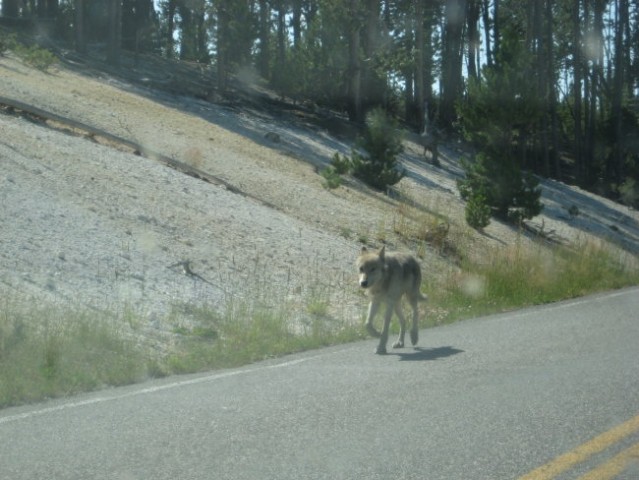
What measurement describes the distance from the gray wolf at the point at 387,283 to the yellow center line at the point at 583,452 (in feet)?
13.9

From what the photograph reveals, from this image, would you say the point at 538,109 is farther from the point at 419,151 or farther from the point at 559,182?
the point at 559,182

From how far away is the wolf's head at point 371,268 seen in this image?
1173 cm

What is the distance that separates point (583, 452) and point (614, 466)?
0.32 m

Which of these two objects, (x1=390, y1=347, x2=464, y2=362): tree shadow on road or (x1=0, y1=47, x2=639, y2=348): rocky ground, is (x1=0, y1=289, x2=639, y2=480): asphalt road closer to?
(x1=390, y1=347, x2=464, y2=362): tree shadow on road

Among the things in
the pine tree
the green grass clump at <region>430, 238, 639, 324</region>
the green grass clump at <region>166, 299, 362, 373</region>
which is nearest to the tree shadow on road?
the green grass clump at <region>166, 299, 362, 373</region>

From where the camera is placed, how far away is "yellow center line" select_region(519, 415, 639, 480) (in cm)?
671

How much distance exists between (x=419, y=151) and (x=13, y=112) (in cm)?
2180

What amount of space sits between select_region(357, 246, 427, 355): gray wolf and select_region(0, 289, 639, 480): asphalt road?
19.6 inches

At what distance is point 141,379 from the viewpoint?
412 inches

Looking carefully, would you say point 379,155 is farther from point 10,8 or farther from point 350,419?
point 10,8

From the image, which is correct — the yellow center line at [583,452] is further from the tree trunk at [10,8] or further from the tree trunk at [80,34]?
the tree trunk at [10,8]

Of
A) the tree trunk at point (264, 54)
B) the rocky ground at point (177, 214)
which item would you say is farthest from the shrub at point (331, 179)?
the tree trunk at point (264, 54)

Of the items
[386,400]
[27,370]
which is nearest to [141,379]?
[27,370]

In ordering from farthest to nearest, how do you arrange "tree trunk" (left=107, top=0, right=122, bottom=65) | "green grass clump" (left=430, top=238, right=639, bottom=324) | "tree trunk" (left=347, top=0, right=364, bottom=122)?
"tree trunk" (left=107, top=0, right=122, bottom=65), "tree trunk" (left=347, top=0, right=364, bottom=122), "green grass clump" (left=430, top=238, right=639, bottom=324)
